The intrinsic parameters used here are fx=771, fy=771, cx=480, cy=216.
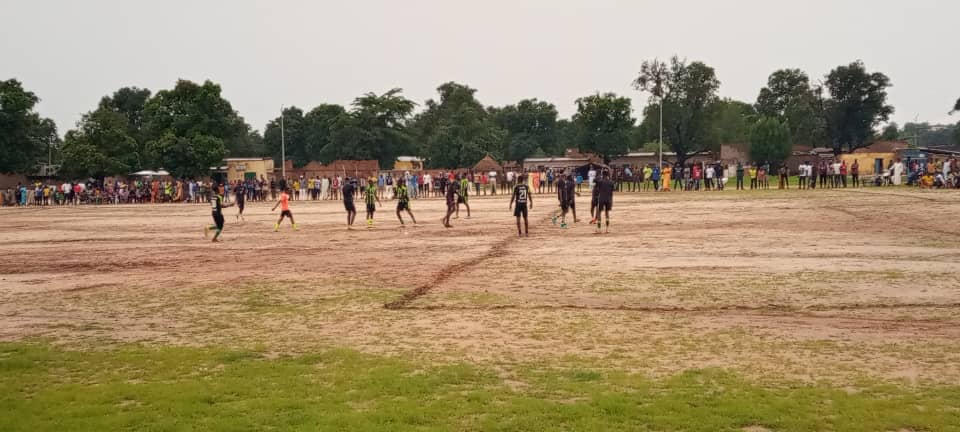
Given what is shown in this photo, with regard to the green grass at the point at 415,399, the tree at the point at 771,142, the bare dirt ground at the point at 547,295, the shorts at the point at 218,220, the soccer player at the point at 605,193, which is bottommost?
the green grass at the point at 415,399

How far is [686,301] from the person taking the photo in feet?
38.4

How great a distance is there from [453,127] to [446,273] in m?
76.3

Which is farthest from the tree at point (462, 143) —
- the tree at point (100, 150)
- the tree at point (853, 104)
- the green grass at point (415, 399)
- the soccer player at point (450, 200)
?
the green grass at point (415, 399)

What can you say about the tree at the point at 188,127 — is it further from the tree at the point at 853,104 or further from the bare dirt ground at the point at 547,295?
the tree at the point at 853,104

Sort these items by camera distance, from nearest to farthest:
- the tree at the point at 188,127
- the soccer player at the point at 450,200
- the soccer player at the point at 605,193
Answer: the soccer player at the point at 605,193
the soccer player at the point at 450,200
the tree at the point at 188,127

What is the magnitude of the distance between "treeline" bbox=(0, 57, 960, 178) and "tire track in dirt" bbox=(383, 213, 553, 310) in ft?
170

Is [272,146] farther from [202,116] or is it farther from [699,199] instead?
[699,199]

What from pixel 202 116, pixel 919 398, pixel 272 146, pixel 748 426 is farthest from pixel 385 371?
pixel 272 146

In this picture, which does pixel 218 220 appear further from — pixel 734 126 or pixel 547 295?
pixel 734 126

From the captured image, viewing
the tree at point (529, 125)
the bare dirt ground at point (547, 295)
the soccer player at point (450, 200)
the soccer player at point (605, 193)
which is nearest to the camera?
the bare dirt ground at point (547, 295)

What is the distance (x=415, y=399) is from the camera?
7.00 metres

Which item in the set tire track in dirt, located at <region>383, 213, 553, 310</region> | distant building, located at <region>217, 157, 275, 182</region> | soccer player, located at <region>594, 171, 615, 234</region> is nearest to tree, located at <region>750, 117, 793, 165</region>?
distant building, located at <region>217, 157, 275, 182</region>

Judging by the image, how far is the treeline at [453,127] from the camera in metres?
66.9

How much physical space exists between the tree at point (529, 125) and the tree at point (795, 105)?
2895cm
